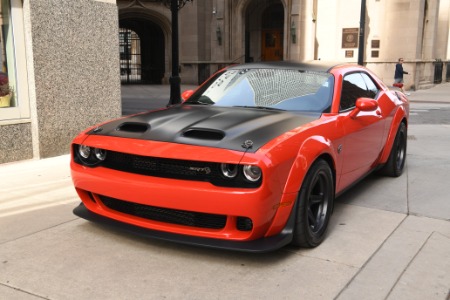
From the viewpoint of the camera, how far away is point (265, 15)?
30.7 meters

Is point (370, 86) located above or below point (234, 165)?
above


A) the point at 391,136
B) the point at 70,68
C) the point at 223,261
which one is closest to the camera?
the point at 223,261

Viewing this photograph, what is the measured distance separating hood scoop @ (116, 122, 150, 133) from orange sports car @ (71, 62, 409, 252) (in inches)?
0.7

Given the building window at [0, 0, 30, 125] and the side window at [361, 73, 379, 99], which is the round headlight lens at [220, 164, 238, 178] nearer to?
the side window at [361, 73, 379, 99]

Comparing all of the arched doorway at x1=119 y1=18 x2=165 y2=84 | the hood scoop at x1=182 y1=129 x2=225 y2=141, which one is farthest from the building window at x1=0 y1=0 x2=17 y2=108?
the arched doorway at x1=119 y1=18 x2=165 y2=84

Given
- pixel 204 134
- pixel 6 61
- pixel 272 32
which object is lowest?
pixel 204 134

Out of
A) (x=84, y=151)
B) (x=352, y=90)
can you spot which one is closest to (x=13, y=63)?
(x=84, y=151)

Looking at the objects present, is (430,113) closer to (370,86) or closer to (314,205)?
(370,86)

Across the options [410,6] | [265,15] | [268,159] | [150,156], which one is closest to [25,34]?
[150,156]

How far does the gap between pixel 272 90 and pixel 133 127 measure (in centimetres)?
148

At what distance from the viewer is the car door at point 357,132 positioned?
4.48 metres

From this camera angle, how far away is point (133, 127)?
13.1 ft

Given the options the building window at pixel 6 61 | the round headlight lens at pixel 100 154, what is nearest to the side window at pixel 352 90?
the round headlight lens at pixel 100 154

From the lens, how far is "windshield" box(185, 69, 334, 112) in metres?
4.48
